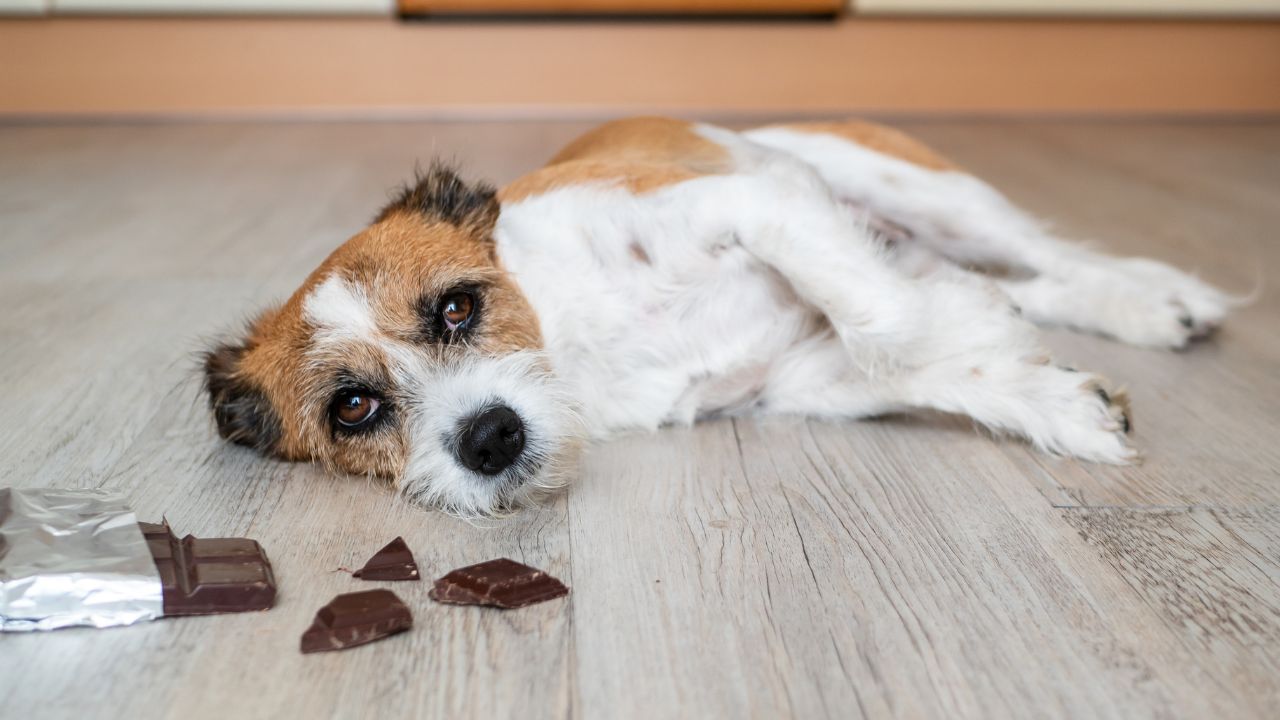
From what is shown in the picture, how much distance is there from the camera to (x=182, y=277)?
3.12 meters

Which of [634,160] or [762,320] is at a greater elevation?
[634,160]

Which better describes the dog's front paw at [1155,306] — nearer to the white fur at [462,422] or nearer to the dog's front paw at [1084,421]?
the dog's front paw at [1084,421]

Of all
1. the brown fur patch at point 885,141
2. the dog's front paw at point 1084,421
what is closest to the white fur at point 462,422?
the dog's front paw at point 1084,421

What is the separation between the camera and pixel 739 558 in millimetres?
1566

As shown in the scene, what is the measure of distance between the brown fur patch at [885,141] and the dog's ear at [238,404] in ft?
5.01

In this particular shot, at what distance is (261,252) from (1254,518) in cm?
277

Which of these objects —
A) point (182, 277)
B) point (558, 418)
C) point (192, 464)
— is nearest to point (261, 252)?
point (182, 277)

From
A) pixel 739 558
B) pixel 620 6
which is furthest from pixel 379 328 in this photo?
pixel 620 6

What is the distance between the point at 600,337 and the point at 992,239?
117 centimetres

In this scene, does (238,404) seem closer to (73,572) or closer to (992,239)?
(73,572)

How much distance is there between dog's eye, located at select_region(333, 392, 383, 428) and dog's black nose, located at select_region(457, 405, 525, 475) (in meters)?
0.20

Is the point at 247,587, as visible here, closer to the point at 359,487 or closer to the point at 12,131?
the point at 359,487

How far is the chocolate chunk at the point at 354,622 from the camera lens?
4.51 feet

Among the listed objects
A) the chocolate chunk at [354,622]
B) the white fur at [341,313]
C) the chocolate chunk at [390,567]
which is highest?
the white fur at [341,313]
